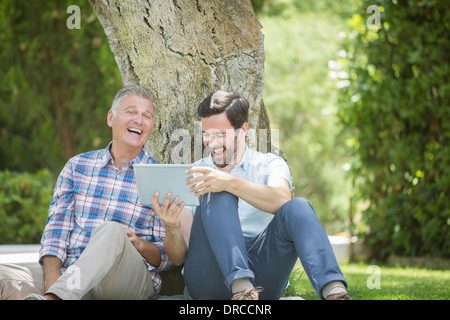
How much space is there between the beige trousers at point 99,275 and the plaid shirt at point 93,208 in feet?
0.67

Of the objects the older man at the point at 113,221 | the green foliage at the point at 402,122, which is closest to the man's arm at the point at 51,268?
the older man at the point at 113,221

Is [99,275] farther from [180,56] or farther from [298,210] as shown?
[180,56]

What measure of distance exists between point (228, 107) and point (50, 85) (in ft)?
24.6

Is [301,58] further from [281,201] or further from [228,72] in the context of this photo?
[281,201]

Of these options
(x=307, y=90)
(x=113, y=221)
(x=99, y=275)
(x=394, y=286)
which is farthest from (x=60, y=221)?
(x=307, y=90)

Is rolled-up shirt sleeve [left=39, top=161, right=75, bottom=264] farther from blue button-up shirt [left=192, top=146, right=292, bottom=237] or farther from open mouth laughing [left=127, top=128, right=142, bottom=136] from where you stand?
blue button-up shirt [left=192, top=146, right=292, bottom=237]

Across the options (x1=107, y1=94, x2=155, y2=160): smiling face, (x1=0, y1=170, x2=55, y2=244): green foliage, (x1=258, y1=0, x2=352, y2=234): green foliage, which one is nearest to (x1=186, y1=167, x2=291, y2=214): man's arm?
(x1=107, y1=94, x2=155, y2=160): smiling face

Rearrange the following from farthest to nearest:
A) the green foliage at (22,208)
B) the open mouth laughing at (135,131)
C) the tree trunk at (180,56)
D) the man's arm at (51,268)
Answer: the green foliage at (22,208) → the tree trunk at (180,56) → the open mouth laughing at (135,131) → the man's arm at (51,268)

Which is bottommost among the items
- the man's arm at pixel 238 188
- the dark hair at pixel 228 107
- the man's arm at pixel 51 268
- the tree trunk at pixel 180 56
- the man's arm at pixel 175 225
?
the man's arm at pixel 51 268

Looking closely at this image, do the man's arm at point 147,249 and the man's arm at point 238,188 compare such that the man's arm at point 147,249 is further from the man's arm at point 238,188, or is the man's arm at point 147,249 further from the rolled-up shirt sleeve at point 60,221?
the man's arm at point 238,188

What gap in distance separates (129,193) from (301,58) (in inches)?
495

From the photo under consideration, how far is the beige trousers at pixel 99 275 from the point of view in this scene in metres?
2.65

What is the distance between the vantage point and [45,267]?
3.14 meters

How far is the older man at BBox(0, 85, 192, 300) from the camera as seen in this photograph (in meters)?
2.96
